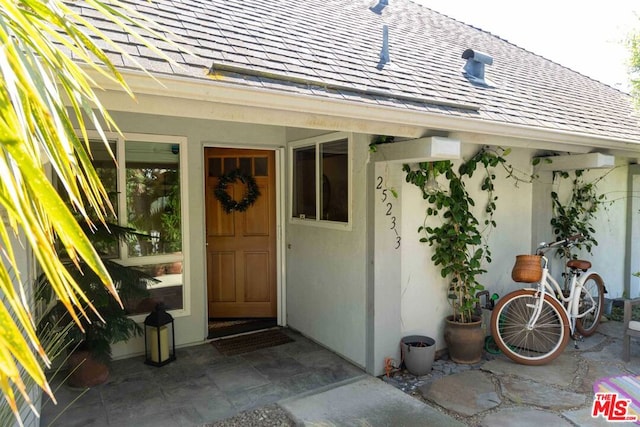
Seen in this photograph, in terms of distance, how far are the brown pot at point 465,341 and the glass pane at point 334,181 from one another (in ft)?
5.81

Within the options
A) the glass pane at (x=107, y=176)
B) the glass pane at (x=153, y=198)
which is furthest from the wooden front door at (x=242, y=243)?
the glass pane at (x=107, y=176)

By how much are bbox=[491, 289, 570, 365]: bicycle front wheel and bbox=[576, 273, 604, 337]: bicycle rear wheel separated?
28.2 inches

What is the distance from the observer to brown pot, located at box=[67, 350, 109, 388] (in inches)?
167

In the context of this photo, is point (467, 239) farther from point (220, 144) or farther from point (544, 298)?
point (220, 144)

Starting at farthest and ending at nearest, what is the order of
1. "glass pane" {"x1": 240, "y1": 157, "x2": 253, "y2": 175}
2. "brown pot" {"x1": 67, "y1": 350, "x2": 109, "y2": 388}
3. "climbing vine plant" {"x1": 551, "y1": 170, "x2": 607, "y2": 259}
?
"climbing vine plant" {"x1": 551, "y1": 170, "x2": 607, "y2": 259} → "glass pane" {"x1": 240, "y1": 157, "x2": 253, "y2": 175} → "brown pot" {"x1": 67, "y1": 350, "x2": 109, "y2": 388}

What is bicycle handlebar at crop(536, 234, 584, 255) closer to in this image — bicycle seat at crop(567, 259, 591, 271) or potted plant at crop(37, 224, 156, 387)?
bicycle seat at crop(567, 259, 591, 271)

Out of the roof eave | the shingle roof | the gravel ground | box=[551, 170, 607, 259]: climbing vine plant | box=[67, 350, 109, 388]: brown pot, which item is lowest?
the gravel ground

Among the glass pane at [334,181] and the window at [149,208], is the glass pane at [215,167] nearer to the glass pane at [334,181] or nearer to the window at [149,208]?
the window at [149,208]

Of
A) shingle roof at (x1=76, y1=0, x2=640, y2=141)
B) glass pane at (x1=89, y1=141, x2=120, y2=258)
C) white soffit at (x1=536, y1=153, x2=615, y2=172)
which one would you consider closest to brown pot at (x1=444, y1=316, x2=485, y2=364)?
shingle roof at (x1=76, y1=0, x2=640, y2=141)

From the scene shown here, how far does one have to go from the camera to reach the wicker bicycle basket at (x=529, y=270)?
4.96m

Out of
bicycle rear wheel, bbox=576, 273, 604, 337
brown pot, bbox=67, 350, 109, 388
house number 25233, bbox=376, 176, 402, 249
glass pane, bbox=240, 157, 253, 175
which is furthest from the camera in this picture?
glass pane, bbox=240, 157, 253, 175

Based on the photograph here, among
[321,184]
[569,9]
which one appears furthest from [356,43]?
[569,9]

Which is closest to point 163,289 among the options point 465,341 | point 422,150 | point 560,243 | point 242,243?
point 242,243

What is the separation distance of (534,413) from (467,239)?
1866 mm
